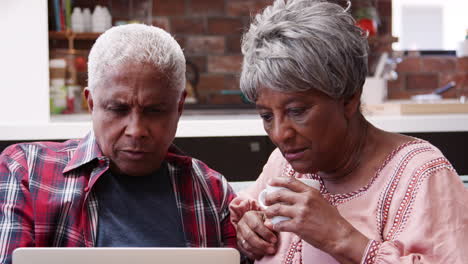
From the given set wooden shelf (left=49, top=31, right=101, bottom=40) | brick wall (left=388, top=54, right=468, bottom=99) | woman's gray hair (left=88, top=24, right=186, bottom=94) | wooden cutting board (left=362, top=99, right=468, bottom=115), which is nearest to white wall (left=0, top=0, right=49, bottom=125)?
wooden shelf (left=49, top=31, right=101, bottom=40)

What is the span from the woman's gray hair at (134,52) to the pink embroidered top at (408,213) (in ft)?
1.46

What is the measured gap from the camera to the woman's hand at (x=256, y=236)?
54.4 inches

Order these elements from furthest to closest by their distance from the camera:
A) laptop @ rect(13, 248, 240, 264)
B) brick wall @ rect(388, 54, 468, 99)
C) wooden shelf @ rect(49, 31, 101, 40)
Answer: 1. brick wall @ rect(388, 54, 468, 99)
2. wooden shelf @ rect(49, 31, 101, 40)
3. laptop @ rect(13, 248, 240, 264)

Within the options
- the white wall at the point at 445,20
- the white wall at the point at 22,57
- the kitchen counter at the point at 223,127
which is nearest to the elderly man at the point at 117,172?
the kitchen counter at the point at 223,127

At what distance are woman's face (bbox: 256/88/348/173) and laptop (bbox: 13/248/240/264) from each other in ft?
1.20

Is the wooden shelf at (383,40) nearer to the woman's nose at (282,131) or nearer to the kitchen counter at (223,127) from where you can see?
the kitchen counter at (223,127)

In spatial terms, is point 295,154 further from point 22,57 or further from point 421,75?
point 421,75

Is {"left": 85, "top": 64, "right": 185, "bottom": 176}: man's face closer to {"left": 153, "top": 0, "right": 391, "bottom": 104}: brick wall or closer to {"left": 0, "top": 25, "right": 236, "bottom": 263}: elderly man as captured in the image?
{"left": 0, "top": 25, "right": 236, "bottom": 263}: elderly man

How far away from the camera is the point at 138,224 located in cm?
146

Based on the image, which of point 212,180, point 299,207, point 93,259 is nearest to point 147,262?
point 93,259

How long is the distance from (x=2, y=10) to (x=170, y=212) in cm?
137

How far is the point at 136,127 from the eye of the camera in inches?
55.1

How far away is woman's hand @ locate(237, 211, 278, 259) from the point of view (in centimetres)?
138

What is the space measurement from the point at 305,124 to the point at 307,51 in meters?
0.14
